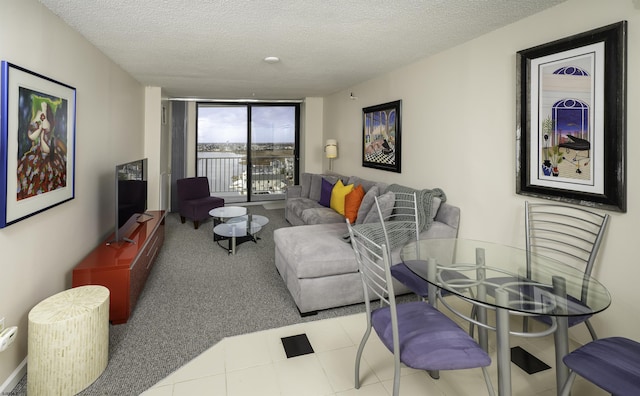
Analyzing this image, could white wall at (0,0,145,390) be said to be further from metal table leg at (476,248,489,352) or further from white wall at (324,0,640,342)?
white wall at (324,0,640,342)

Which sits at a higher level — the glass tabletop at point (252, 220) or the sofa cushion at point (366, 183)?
the sofa cushion at point (366, 183)

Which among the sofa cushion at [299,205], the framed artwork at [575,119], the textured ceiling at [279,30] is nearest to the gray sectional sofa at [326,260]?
the framed artwork at [575,119]

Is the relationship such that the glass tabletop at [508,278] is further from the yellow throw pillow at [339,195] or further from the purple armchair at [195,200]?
the purple armchair at [195,200]

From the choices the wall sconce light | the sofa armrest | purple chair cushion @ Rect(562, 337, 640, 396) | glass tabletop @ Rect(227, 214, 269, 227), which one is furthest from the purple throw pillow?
purple chair cushion @ Rect(562, 337, 640, 396)

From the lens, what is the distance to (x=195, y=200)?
570 cm

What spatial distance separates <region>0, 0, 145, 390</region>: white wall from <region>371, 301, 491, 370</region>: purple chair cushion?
2.03 m

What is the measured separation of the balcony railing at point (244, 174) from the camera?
7562 mm

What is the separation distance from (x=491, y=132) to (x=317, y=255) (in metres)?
1.76

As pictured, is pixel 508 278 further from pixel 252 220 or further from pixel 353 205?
pixel 252 220

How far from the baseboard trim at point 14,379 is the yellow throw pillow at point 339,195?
3.42 m

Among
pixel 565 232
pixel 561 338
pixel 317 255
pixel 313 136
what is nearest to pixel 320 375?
pixel 317 255

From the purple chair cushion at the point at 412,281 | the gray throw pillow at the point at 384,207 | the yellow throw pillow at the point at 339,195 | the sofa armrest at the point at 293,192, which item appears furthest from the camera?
the sofa armrest at the point at 293,192

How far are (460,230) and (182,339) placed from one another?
2534 millimetres

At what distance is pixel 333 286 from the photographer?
276 centimetres
